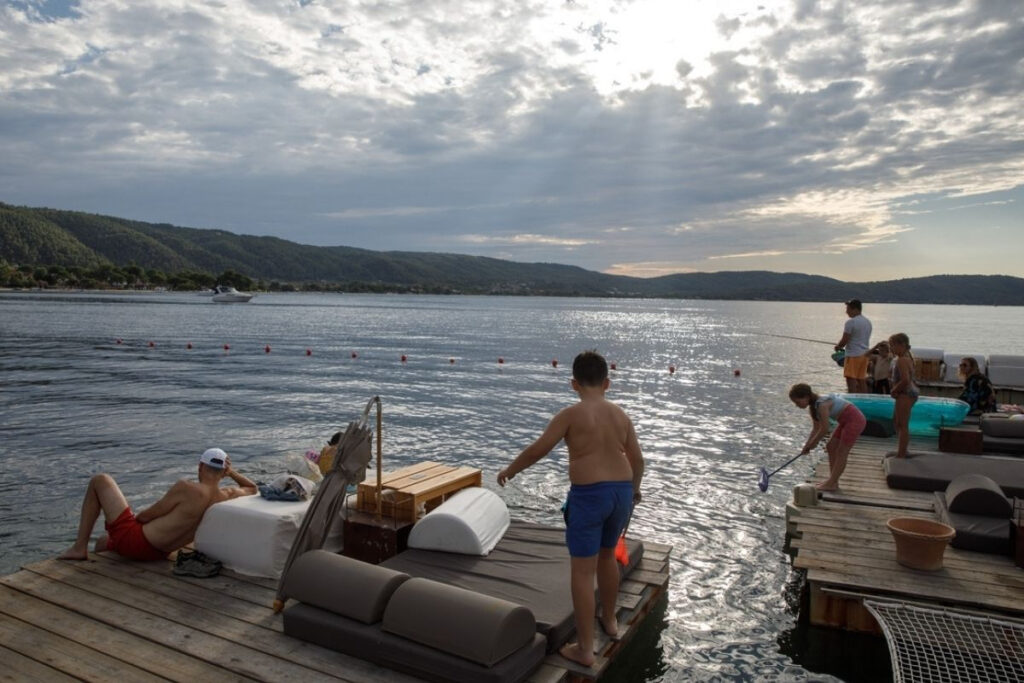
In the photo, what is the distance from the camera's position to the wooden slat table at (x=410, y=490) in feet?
26.3

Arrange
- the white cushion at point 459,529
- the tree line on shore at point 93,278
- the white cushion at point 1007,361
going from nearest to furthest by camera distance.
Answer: the white cushion at point 459,529
the white cushion at point 1007,361
the tree line on shore at point 93,278

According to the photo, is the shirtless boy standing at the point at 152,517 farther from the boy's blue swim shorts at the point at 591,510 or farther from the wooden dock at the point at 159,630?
the boy's blue swim shorts at the point at 591,510

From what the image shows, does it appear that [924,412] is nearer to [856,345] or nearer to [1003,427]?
[1003,427]

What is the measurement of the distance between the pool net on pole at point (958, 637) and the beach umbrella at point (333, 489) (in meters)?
5.24

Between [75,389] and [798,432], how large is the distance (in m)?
27.6

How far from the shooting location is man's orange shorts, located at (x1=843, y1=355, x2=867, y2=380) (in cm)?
Answer: 1745

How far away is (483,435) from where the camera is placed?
2080 cm

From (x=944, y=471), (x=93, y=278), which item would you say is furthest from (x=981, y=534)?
(x=93, y=278)

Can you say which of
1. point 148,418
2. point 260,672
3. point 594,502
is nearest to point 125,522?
point 260,672

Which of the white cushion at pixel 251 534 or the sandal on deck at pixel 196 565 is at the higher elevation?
the white cushion at pixel 251 534

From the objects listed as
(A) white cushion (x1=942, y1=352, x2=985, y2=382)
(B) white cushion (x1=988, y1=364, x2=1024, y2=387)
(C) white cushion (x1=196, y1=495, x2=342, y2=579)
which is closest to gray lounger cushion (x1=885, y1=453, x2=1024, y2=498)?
(C) white cushion (x1=196, y1=495, x2=342, y2=579)

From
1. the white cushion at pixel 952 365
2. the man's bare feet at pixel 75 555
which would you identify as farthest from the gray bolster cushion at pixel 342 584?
the white cushion at pixel 952 365

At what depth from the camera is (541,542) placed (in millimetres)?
7840

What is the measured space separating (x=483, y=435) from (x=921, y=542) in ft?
47.1
